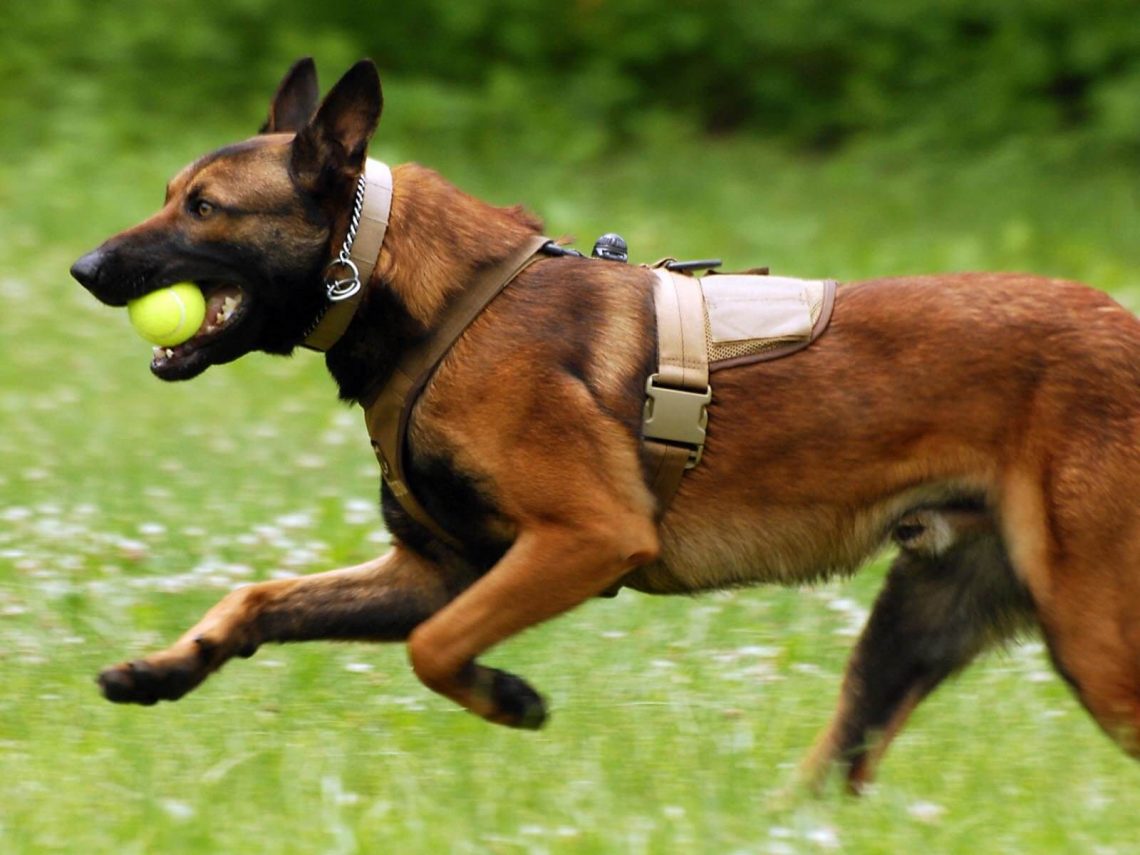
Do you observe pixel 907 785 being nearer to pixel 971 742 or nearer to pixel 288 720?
pixel 971 742

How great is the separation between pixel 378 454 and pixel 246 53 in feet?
40.2

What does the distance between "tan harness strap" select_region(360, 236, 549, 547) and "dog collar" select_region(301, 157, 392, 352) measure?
162 mm

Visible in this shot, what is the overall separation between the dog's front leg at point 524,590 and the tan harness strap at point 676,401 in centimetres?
13

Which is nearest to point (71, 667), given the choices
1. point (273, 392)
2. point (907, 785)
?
point (907, 785)

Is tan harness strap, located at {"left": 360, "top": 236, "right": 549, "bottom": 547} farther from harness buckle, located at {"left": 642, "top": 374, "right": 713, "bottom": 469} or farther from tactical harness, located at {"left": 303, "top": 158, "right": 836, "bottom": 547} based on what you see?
harness buckle, located at {"left": 642, "top": 374, "right": 713, "bottom": 469}

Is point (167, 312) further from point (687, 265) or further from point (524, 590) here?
point (687, 265)

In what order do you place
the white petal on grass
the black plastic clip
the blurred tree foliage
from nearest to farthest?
the white petal on grass → the black plastic clip → the blurred tree foliage

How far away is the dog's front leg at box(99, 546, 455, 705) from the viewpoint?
13.7 ft

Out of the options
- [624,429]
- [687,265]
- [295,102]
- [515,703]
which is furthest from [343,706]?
[295,102]

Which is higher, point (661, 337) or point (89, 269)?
point (89, 269)

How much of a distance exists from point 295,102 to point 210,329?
0.76 meters

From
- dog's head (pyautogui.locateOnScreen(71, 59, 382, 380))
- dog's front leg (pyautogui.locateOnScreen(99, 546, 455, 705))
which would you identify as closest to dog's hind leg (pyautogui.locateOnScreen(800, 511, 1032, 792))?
dog's front leg (pyautogui.locateOnScreen(99, 546, 455, 705))

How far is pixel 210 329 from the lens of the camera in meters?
4.11

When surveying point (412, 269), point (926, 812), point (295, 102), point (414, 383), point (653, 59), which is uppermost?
point (653, 59)
